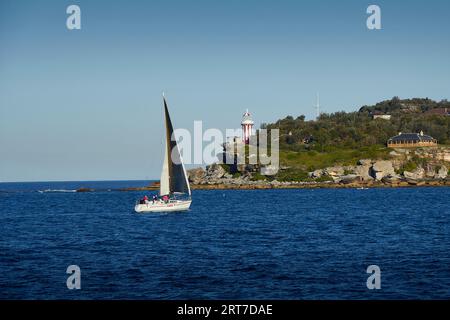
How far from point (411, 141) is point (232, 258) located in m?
165

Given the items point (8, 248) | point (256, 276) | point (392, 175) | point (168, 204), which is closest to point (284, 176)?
point (392, 175)

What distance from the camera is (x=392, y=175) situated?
558 feet

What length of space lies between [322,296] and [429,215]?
4722cm

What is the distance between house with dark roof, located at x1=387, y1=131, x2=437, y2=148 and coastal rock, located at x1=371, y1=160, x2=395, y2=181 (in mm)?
20711

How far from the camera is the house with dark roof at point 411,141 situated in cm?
18800

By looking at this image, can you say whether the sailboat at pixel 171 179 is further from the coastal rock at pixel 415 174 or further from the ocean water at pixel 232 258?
the coastal rock at pixel 415 174

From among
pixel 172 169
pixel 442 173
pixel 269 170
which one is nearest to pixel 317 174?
pixel 269 170

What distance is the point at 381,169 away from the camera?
16950 centimetres

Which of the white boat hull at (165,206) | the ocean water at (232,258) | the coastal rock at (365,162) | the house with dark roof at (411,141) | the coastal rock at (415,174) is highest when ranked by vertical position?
the house with dark roof at (411,141)

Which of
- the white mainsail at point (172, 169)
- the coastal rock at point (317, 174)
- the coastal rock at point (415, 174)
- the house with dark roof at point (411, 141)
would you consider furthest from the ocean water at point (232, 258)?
the house with dark roof at point (411, 141)

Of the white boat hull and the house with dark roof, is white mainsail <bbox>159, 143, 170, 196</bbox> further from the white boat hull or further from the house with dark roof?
the house with dark roof

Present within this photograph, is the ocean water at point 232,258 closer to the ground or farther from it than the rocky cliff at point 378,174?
closer to the ground

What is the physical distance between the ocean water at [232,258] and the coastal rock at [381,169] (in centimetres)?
10652
